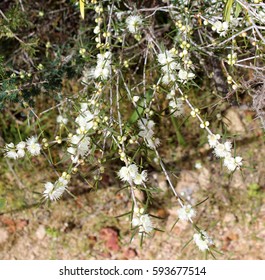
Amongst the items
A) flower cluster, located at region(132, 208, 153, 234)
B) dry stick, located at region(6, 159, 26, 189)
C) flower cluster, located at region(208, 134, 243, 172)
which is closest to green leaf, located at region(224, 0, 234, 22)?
flower cluster, located at region(208, 134, 243, 172)

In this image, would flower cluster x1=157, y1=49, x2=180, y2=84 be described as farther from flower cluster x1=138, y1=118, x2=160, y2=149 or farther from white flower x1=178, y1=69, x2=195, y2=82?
flower cluster x1=138, y1=118, x2=160, y2=149

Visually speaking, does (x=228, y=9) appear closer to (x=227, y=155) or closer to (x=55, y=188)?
(x=227, y=155)

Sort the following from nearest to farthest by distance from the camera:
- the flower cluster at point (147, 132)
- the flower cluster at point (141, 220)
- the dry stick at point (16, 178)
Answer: the flower cluster at point (141, 220)
the flower cluster at point (147, 132)
the dry stick at point (16, 178)

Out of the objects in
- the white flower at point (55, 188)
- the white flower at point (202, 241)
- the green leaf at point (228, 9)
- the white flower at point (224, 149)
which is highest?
the green leaf at point (228, 9)

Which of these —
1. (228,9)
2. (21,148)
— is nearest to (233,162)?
(228,9)

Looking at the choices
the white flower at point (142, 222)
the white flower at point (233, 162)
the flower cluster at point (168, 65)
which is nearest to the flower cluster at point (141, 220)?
the white flower at point (142, 222)

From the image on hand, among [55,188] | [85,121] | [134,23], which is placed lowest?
[55,188]

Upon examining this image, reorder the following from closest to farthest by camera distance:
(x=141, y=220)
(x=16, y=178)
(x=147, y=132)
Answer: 1. (x=141, y=220)
2. (x=147, y=132)
3. (x=16, y=178)

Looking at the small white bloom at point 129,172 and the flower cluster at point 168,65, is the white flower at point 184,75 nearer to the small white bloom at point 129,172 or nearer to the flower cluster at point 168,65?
the flower cluster at point 168,65

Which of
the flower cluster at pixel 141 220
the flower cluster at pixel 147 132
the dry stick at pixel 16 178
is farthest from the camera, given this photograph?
the dry stick at pixel 16 178

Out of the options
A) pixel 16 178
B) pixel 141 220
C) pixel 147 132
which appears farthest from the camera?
pixel 16 178
